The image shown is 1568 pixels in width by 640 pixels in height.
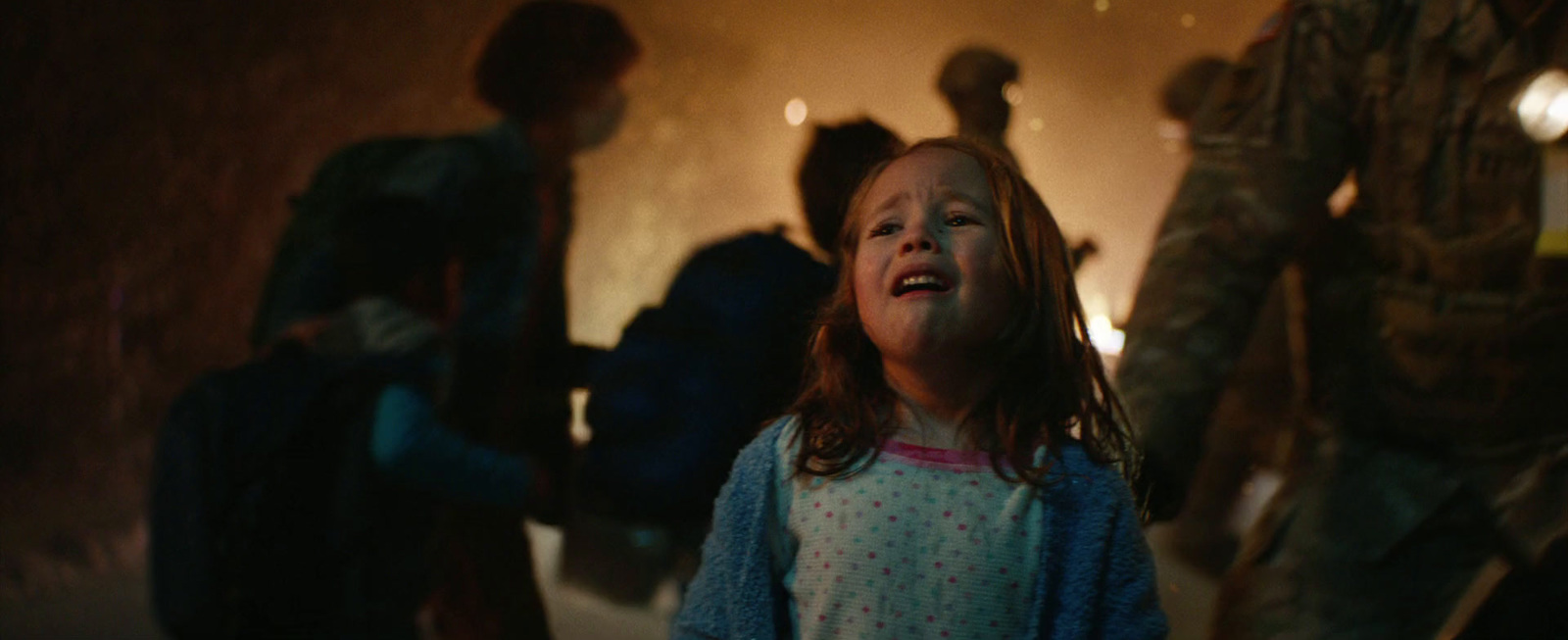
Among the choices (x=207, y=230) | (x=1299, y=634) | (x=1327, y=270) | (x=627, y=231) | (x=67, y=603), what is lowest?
A: (x=67, y=603)

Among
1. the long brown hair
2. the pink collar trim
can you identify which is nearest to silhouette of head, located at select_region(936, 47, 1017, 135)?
the long brown hair

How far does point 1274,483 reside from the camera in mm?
1270

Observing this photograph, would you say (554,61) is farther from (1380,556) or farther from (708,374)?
(1380,556)

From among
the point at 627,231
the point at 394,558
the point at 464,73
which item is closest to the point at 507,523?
the point at 394,558

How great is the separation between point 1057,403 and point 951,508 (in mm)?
117

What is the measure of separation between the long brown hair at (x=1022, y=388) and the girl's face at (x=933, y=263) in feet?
0.04

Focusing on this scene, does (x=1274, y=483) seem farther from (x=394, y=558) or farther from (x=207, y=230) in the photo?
(x=207, y=230)

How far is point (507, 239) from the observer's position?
1.26 meters

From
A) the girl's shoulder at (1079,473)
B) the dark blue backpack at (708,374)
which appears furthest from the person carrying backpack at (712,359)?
the girl's shoulder at (1079,473)

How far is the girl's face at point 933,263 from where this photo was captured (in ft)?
2.48

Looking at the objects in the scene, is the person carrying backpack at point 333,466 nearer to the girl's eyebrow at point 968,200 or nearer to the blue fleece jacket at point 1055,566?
the blue fleece jacket at point 1055,566

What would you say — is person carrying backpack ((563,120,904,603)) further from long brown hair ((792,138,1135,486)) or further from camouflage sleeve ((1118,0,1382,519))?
camouflage sleeve ((1118,0,1382,519))

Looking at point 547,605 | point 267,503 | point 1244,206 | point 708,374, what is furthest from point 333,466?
point 1244,206

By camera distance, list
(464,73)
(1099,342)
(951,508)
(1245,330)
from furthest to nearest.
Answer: (464,73) → (1099,342) → (1245,330) → (951,508)
